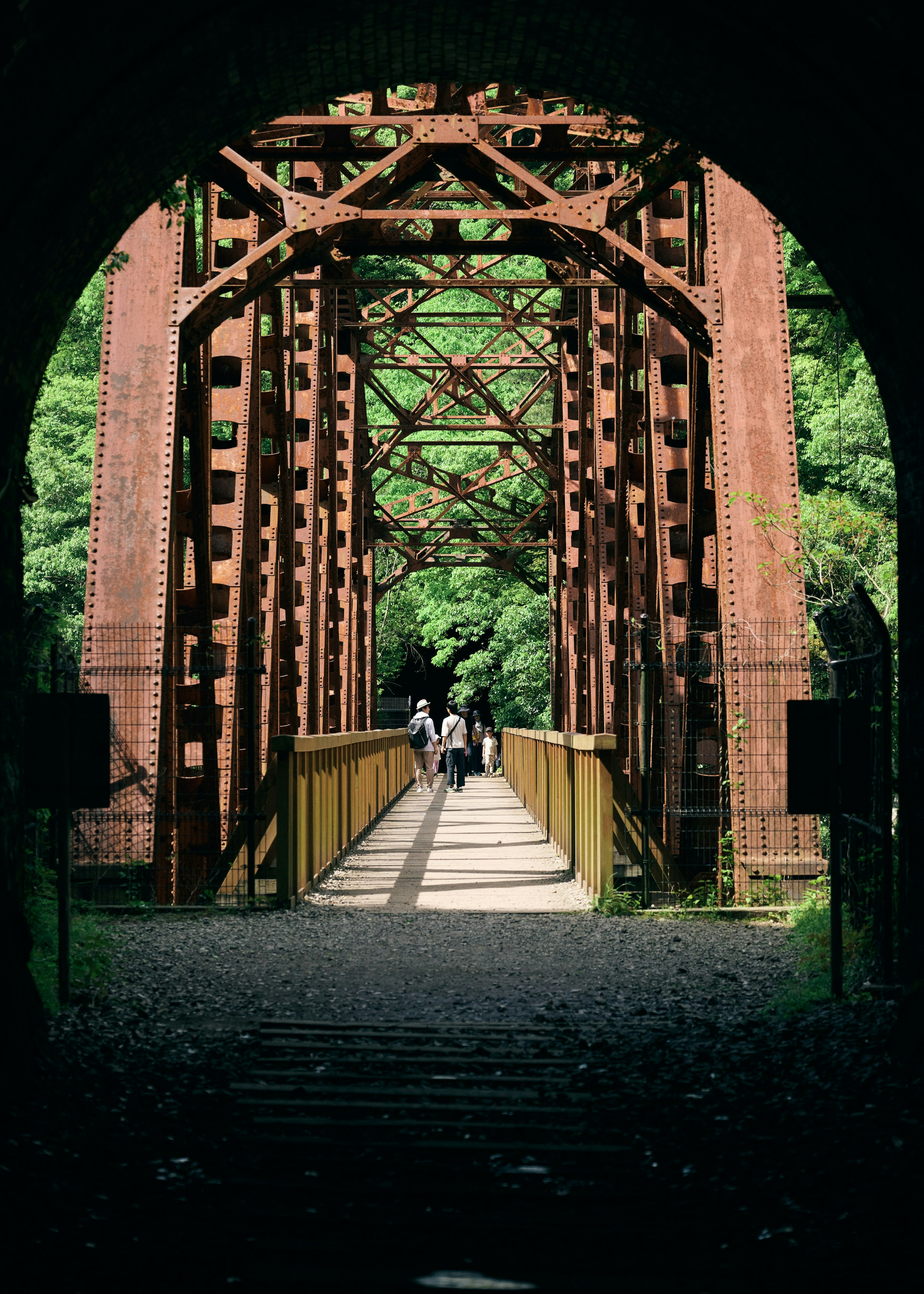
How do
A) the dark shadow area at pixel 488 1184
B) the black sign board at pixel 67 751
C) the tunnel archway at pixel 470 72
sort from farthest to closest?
the black sign board at pixel 67 751 < the tunnel archway at pixel 470 72 < the dark shadow area at pixel 488 1184

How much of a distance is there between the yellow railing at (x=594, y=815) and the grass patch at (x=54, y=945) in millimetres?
3949

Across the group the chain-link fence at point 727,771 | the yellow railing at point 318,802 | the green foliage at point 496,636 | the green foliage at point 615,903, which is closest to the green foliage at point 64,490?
the yellow railing at point 318,802

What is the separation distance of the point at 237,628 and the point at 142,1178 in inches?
303

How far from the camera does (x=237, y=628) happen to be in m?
11.5

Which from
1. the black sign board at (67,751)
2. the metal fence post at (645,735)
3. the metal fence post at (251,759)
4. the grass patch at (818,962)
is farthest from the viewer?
the metal fence post at (645,735)

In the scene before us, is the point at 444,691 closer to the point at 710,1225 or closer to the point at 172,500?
the point at 172,500

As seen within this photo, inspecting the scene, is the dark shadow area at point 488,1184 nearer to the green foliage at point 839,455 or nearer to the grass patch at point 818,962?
the grass patch at point 818,962

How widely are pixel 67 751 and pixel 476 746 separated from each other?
38.1 meters

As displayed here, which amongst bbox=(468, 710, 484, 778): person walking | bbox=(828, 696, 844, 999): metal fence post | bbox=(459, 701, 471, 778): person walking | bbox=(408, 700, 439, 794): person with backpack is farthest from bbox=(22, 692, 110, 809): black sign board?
bbox=(468, 710, 484, 778): person walking

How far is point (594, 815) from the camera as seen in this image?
36.6ft

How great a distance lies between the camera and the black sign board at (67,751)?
610 cm

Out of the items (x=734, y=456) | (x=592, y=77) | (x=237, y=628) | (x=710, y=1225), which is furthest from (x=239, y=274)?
(x=710, y=1225)

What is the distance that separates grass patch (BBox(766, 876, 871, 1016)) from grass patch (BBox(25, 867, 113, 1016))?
3208 millimetres

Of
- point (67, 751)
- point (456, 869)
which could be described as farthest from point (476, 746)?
point (67, 751)
